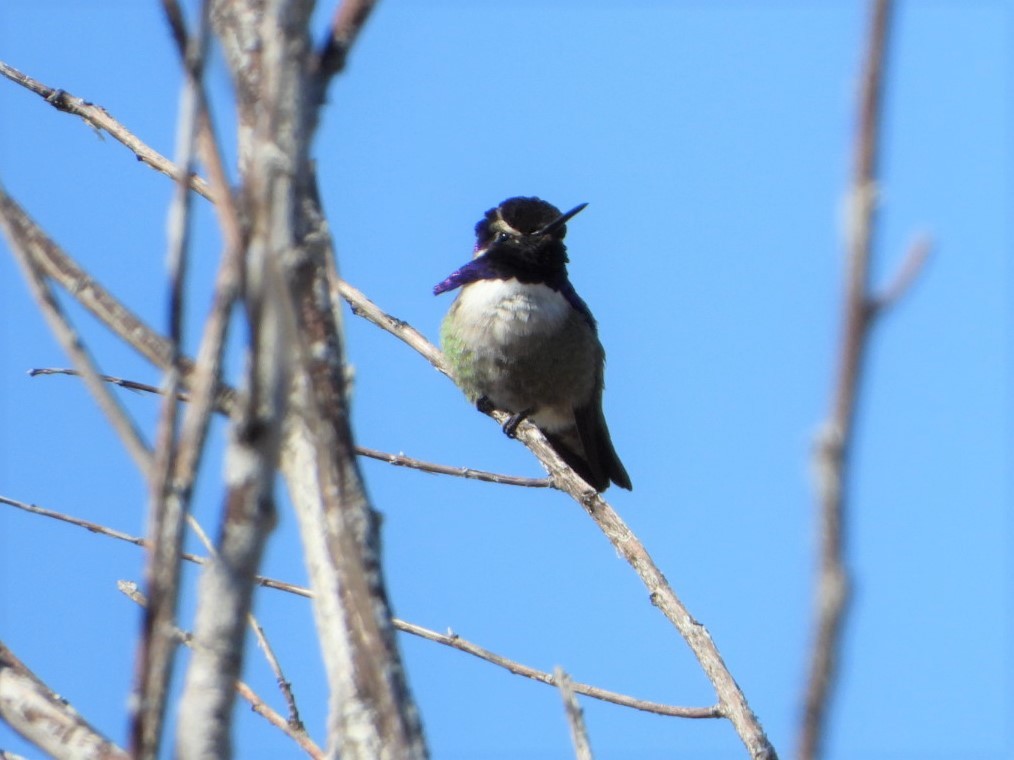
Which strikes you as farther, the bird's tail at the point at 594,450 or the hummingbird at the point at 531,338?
the bird's tail at the point at 594,450

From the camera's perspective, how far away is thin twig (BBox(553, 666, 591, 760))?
141cm

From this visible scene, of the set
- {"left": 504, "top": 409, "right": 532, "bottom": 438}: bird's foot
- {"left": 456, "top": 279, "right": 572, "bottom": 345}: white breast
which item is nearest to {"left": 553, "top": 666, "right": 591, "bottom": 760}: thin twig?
{"left": 504, "top": 409, "right": 532, "bottom": 438}: bird's foot

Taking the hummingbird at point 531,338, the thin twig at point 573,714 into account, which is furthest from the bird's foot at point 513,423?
the thin twig at point 573,714

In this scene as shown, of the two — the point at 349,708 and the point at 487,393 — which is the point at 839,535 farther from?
the point at 487,393

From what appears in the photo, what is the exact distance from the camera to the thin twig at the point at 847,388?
733 mm

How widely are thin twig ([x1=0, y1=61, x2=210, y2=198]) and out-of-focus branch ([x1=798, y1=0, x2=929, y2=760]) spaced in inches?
123

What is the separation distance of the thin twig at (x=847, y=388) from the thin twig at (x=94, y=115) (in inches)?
123

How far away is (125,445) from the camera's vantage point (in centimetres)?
124

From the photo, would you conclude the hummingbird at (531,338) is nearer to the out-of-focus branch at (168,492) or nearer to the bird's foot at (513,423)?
the bird's foot at (513,423)

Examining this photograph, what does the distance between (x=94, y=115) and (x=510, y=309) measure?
133 inches

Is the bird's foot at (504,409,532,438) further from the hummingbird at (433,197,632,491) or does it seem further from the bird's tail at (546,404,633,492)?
the bird's tail at (546,404,633,492)

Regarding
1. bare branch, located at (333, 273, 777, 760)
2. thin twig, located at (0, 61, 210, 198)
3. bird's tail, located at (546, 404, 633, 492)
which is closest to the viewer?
bare branch, located at (333, 273, 777, 760)

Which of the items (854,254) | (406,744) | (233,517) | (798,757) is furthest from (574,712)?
(854,254)

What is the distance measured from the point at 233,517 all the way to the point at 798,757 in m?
0.62
